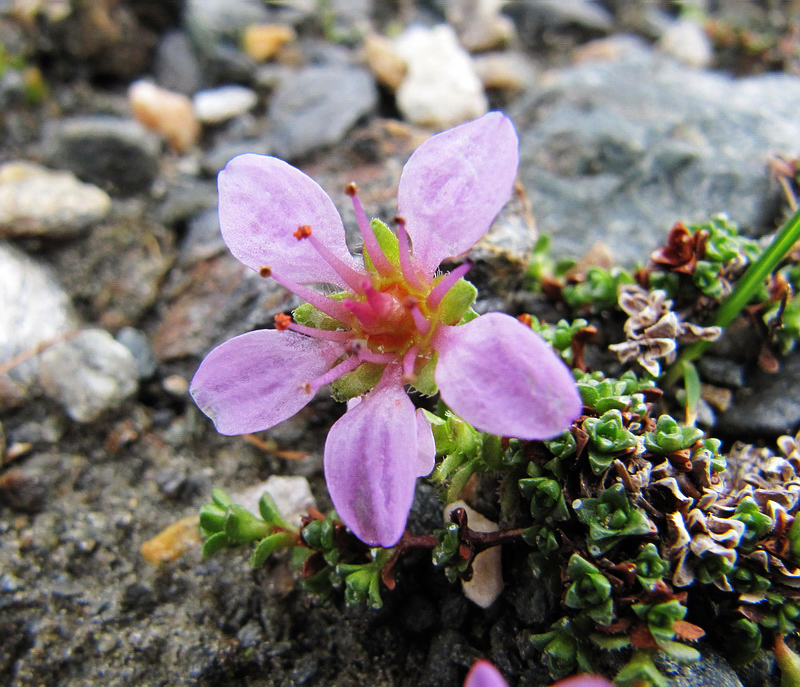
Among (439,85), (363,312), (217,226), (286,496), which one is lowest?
(286,496)

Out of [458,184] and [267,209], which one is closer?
[458,184]

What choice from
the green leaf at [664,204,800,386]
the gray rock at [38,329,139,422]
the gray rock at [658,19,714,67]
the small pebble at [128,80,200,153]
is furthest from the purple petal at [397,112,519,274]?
the gray rock at [658,19,714,67]

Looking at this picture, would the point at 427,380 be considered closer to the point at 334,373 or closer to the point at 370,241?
the point at 334,373

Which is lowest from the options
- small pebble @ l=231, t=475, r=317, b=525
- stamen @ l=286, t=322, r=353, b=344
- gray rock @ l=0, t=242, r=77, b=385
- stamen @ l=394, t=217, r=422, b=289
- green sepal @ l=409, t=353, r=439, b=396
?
gray rock @ l=0, t=242, r=77, b=385

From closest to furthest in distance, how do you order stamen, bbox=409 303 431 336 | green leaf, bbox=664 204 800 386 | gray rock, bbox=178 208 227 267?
stamen, bbox=409 303 431 336 < green leaf, bbox=664 204 800 386 < gray rock, bbox=178 208 227 267

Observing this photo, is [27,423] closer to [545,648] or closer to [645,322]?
[545,648]

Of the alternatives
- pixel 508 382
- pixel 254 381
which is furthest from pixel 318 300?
pixel 508 382

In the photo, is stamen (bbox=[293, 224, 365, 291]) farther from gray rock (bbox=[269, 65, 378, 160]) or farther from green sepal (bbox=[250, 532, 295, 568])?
gray rock (bbox=[269, 65, 378, 160])

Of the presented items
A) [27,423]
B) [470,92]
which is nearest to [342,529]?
[27,423]
